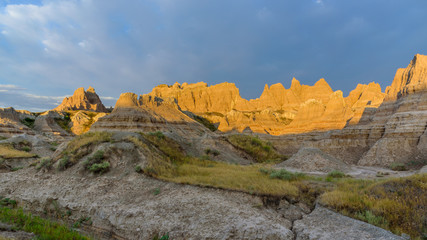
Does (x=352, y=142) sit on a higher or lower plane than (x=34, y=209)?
higher

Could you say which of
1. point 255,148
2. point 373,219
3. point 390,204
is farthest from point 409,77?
point 373,219

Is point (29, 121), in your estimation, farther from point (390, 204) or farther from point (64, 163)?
point (390, 204)

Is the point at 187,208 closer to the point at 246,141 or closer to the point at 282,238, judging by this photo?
the point at 282,238

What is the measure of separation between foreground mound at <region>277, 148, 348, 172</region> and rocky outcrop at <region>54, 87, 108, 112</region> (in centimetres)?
13578

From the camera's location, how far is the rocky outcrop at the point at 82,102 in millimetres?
124625

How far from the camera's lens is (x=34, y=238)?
→ 553cm

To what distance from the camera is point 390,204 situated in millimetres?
7203

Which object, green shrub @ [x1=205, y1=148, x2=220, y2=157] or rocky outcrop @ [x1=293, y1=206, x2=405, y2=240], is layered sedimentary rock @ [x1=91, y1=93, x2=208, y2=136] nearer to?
green shrub @ [x1=205, y1=148, x2=220, y2=157]

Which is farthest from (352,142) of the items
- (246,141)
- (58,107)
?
(58,107)

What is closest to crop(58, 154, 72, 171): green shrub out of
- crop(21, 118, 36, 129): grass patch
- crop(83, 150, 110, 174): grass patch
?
crop(83, 150, 110, 174): grass patch

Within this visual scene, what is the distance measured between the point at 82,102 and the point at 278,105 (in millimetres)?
120986

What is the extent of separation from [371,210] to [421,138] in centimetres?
2967

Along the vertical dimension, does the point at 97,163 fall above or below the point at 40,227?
above

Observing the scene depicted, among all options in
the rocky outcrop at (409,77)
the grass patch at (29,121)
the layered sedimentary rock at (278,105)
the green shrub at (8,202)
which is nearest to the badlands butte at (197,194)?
the green shrub at (8,202)
